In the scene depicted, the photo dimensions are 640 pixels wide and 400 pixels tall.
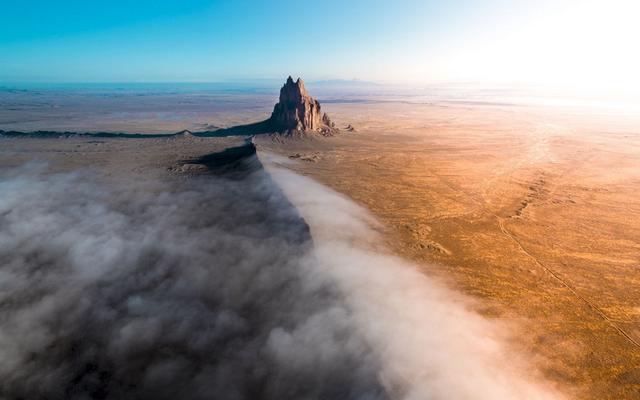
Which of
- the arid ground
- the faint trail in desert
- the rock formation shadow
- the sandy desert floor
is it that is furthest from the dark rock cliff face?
the faint trail in desert

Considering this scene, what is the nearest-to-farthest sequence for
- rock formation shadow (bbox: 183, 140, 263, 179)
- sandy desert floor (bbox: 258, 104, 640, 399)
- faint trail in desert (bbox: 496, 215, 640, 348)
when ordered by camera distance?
sandy desert floor (bbox: 258, 104, 640, 399) → faint trail in desert (bbox: 496, 215, 640, 348) → rock formation shadow (bbox: 183, 140, 263, 179)

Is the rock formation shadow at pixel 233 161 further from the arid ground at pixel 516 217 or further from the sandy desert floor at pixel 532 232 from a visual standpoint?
the sandy desert floor at pixel 532 232

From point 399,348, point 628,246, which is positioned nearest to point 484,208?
point 628,246

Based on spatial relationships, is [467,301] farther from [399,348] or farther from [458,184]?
[458,184]

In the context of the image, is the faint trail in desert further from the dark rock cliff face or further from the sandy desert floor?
the dark rock cliff face

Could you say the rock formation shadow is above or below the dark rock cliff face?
below

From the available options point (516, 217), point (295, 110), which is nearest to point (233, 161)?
point (295, 110)

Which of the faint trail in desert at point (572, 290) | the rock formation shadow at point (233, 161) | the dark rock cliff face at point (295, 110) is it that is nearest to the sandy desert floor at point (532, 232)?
the faint trail in desert at point (572, 290)
